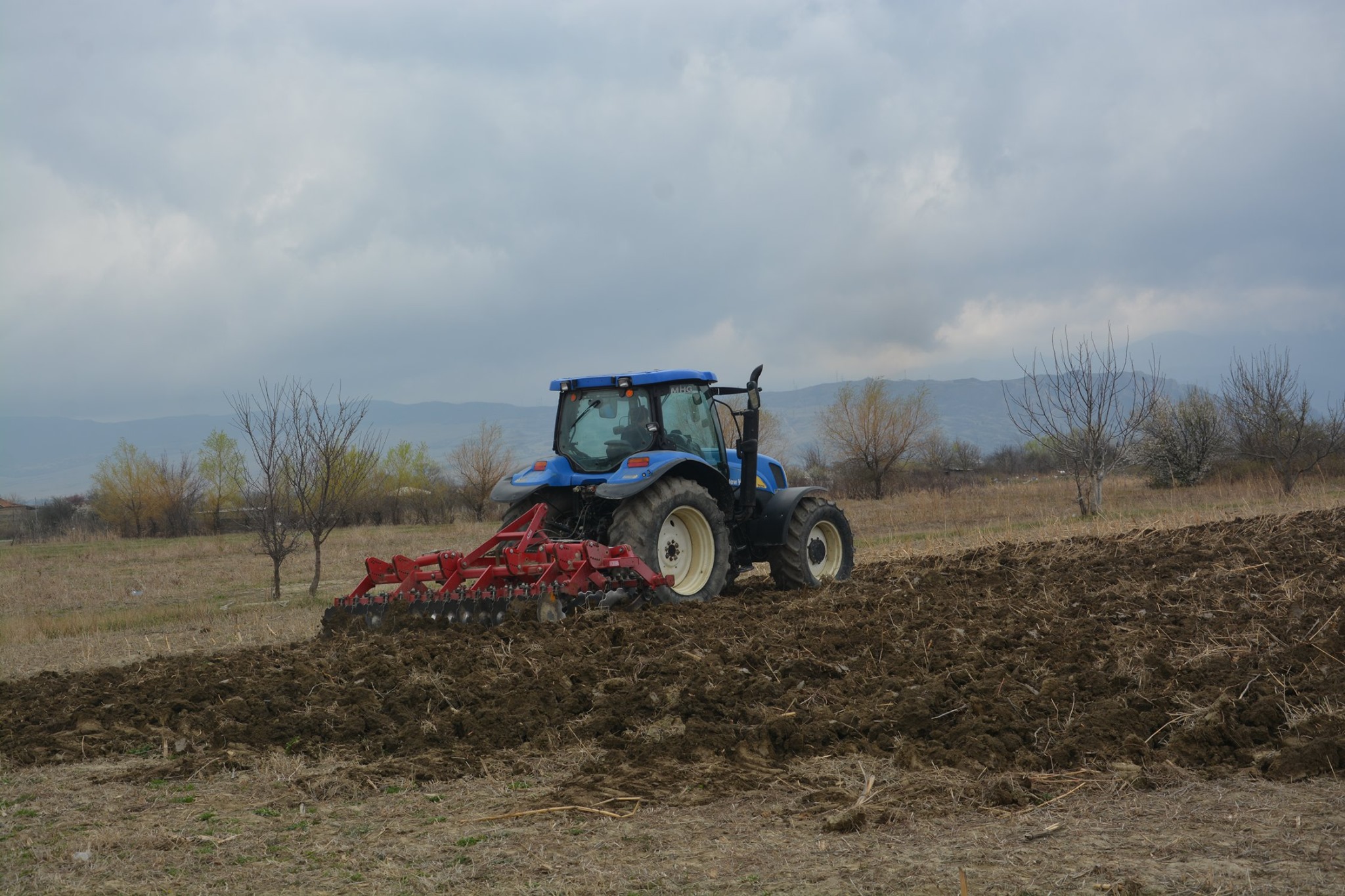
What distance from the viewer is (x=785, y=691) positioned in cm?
566

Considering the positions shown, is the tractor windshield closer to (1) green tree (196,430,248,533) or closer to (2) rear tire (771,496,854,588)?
(2) rear tire (771,496,854,588)

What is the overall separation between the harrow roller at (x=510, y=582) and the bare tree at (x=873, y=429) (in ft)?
110

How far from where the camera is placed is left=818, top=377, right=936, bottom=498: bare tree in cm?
4131

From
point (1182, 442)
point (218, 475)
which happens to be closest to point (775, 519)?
point (1182, 442)

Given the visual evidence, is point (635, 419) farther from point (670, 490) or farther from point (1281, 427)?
point (1281, 427)

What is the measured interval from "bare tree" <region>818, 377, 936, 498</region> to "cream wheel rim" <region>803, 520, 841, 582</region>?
30.7 meters

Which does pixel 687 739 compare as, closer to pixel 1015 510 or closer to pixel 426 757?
pixel 426 757

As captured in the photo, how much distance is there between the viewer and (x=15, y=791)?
4.81 metres

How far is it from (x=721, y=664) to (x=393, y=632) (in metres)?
2.96

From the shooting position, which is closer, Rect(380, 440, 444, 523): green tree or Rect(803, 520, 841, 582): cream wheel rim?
Rect(803, 520, 841, 582): cream wheel rim

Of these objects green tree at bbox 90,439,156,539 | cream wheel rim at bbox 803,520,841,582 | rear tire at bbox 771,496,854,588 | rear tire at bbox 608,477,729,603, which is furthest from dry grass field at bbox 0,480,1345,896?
green tree at bbox 90,439,156,539

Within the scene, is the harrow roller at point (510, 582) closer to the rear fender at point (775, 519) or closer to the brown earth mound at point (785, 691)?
the brown earth mound at point (785, 691)

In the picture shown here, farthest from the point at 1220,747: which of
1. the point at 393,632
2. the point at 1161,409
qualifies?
the point at 1161,409

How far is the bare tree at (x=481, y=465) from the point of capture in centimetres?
3991
